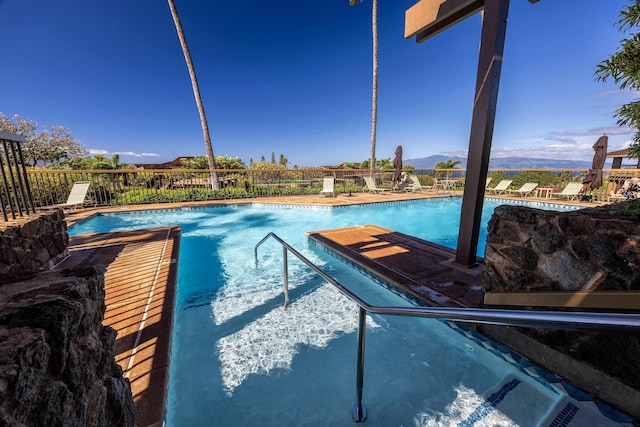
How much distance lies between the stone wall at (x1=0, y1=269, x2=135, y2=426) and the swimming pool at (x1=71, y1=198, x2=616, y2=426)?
3.64 ft

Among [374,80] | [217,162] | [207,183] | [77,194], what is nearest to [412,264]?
[77,194]

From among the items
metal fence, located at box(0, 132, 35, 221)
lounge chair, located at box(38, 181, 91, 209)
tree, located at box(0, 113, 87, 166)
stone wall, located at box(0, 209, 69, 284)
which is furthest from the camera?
tree, located at box(0, 113, 87, 166)

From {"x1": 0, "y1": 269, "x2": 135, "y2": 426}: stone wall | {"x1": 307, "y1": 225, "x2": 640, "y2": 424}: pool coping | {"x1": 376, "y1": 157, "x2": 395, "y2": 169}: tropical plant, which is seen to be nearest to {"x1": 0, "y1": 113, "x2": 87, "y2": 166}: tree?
{"x1": 376, "y1": 157, "x2": 395, "y2": 169}: tropical plant

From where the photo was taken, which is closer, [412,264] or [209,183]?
[412,264]

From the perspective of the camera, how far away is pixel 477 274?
2.97m

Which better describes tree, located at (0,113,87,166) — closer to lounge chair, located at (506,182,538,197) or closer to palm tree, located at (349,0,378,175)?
palm tree, located at (349,0,378,175)

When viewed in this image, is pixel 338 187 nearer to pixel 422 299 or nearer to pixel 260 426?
pixel 422 299

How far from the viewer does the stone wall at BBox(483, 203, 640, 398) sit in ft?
4.91

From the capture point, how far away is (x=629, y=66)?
2.24 meters

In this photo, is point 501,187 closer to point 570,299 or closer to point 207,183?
point 570,299

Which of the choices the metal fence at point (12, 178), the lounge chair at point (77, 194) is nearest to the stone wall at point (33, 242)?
the metal fence at point (12, 178)

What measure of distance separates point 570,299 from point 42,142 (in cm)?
Result: 3183

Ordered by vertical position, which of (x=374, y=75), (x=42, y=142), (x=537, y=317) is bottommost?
(x=537, y=317)

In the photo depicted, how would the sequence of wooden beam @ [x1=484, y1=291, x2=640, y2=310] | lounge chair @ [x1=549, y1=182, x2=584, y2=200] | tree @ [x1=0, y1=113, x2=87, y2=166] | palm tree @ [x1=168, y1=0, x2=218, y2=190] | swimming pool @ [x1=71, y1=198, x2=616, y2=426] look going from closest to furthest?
wooden beam @ [x1=484, y1=291, x2=640, y2=310] → swimming pool @ [x1=71, y1=198, x2=616, y2=426] → lounge chair @ [x1=549, y1=182, x2=584, y2=200] → palm tree @ [x1=168, y1=0, x2=218, y2=190] → tree @ [x1=0, y1=113, x2=87, y2=166]
